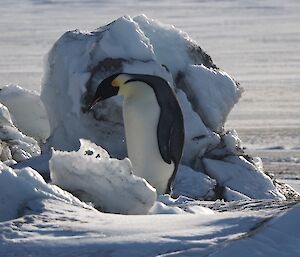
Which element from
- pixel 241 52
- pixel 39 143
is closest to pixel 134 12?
pixel 241 52

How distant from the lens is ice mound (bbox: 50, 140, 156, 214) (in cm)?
430

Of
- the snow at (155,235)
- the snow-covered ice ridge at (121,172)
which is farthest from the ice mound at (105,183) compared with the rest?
the snow at (155,235)

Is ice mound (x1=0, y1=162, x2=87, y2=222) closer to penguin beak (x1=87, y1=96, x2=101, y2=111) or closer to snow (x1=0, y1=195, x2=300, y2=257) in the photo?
A: snow (x1=0, y1=195, x2=300, y2=257)

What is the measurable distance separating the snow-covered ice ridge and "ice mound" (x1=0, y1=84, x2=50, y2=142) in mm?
12

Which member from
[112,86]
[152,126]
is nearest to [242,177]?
[152,126]

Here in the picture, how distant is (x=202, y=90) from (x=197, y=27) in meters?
18.1

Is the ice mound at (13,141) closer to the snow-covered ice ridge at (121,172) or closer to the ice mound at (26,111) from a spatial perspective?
the snow-covered ice ridge at (121,172)

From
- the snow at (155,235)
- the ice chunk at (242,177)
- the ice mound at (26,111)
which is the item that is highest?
the snow at (155,235)

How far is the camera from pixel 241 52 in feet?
68.0

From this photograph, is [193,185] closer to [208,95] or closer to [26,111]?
[208,95]

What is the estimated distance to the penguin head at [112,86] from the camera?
7434 millimetres

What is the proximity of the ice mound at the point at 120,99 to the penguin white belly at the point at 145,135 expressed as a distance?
0.39 metres

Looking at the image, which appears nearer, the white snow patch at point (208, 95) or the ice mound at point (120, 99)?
the ice mound at point (120, 99)

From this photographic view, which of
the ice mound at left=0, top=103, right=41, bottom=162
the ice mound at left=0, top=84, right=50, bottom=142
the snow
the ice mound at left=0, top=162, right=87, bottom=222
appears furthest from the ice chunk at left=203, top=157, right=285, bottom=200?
the snow
